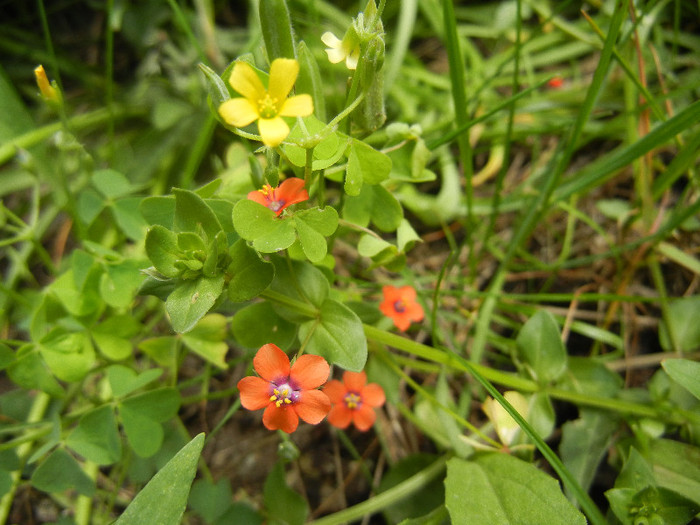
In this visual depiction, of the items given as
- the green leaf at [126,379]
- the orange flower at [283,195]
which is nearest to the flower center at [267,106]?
the orange flower at [283,195]

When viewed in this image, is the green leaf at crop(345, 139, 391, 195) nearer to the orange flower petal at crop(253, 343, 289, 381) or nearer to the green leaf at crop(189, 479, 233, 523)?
the orange flower petal at crop(253, 343, 289, 381)

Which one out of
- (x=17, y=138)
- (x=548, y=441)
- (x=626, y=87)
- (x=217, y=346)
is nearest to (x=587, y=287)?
(x=548, y=441)

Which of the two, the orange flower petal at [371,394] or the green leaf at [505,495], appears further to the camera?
the orange flower petal at [371,394]

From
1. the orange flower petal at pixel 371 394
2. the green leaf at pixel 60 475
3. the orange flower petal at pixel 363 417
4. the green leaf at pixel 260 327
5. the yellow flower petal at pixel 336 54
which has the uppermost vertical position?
the yellow flower petal at pixel 336 54

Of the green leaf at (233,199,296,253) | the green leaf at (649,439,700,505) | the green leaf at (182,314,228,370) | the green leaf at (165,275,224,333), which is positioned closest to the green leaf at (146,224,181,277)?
the green leaf at (165,275,224,333)

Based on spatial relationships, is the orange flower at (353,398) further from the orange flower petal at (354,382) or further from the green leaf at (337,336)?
the green leaf at (337,336)
